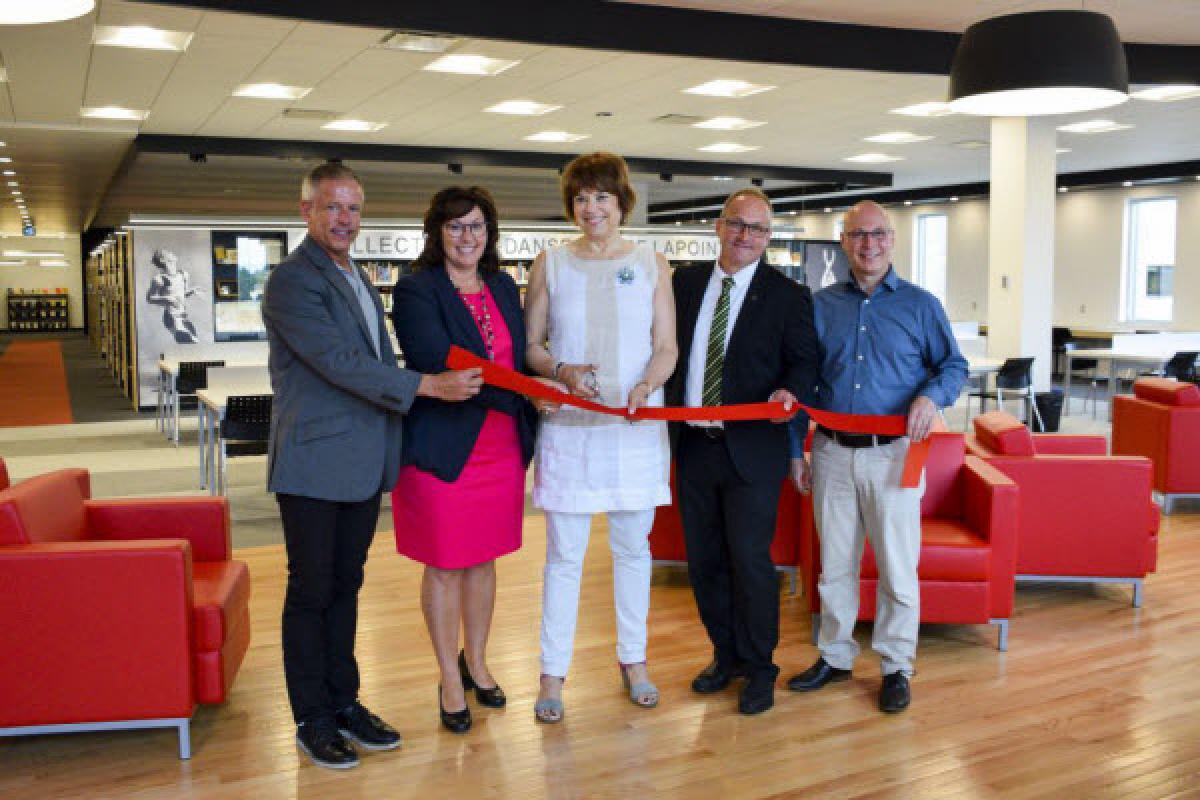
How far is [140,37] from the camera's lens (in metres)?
8.70

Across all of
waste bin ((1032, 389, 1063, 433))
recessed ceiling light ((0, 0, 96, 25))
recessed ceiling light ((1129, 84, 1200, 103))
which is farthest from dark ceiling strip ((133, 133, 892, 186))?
recessed ceiling light ((0, 0, 96, 25))

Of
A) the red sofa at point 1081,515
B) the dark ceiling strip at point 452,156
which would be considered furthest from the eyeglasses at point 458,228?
the dark ceiling strip at point 452,156

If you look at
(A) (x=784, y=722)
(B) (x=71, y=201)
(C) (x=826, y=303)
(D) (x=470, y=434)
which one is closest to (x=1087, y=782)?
(A) (x=784, y=722)

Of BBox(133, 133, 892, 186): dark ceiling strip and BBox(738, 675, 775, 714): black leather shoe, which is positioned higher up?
BBox(133, 133, 892, 186): dark ceiling strip

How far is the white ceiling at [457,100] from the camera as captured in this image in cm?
868

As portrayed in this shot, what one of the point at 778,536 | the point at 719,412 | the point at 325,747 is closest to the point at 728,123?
the point at 778,536

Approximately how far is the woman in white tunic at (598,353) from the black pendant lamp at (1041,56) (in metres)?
2.79

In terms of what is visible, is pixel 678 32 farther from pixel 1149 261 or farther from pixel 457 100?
pixel 1149 261

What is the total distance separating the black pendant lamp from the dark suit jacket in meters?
2.46

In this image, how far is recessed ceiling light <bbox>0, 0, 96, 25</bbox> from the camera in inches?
206

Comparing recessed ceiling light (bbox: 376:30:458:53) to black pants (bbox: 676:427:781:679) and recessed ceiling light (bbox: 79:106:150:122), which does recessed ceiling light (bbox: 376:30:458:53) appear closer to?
recessed ceiling light (bbox: 79:106:150:122)

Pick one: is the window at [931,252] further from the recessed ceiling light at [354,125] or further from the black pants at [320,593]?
the black pants at [320,593]

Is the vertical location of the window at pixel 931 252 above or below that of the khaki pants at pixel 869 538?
above

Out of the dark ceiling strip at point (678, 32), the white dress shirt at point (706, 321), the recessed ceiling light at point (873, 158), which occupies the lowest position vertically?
the white dress shirt at point (706, 321)
